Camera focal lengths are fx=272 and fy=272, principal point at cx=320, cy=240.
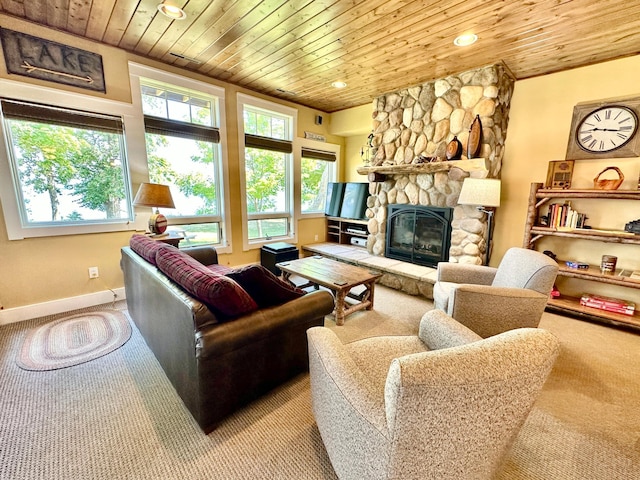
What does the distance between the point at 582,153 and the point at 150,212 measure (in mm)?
4813

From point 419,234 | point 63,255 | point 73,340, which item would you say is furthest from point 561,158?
point 63,255

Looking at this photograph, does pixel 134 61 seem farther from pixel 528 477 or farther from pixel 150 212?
pixel 528 477

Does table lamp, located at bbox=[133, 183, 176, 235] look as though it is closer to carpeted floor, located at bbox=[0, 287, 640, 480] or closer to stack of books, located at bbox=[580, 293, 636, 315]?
carpeted floor, located at bbox=[0, 287, 640, 480]

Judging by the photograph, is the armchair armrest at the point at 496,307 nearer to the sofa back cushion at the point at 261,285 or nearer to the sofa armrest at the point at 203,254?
the sofa back cushion at the point at 261,285

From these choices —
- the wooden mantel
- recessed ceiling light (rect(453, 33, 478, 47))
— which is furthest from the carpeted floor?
recessed ceiling light (rect(453, 33, 478, 47))

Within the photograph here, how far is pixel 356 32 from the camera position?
2408mm

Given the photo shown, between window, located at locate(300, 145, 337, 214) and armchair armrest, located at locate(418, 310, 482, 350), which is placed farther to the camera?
window, located at locate(300, 145, 337, 214)

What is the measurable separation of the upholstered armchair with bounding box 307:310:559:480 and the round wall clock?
3183 mm

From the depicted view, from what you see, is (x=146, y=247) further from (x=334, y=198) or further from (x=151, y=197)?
(x=334, y=198)

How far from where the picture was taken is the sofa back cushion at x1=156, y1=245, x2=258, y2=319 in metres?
1.36

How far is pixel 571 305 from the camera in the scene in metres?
2.84

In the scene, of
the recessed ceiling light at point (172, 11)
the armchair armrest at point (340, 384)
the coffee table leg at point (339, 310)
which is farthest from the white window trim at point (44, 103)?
the armchair armrest at point (340, 384)

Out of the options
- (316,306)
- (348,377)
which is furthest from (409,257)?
(348,377)

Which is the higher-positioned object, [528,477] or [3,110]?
[3,110]
